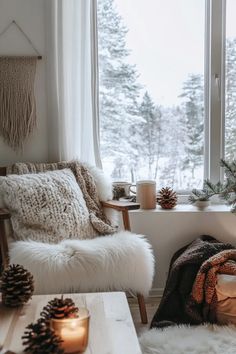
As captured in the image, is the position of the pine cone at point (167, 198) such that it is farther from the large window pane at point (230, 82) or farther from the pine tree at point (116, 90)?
the large window pane at point (230, 82)

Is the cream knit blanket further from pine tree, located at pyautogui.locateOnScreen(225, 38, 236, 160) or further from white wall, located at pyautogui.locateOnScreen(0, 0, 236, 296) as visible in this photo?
pine tree, located at pyautogui.locateOnScreen(225, 38, 236, 160)

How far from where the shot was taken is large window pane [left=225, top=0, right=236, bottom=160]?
2.78 m

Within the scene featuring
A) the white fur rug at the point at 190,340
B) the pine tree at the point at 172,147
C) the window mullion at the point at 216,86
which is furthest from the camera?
the pine tree at the point at 172,147

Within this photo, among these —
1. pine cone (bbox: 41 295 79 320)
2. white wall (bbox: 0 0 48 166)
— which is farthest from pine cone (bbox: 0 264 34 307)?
white wall (bbox: 0 0 48 166)

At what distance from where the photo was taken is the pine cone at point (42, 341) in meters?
1.04

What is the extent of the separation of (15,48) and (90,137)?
0.71 m

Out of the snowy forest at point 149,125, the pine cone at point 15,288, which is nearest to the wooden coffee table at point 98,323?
the pine cone at point 15,288

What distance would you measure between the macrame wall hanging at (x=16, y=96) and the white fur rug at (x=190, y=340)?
4.58 feet

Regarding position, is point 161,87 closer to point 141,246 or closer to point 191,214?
point 191,214

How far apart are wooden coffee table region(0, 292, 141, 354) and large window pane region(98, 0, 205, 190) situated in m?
1.46

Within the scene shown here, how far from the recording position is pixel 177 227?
8.55 feet

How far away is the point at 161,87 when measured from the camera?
2.83 m

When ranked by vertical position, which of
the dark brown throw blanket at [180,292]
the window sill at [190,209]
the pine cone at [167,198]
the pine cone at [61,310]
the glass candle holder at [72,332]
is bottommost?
the dark brown throw blanket at [180,292]

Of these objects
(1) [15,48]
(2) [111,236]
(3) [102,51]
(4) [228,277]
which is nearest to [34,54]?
(1) [15,48]
